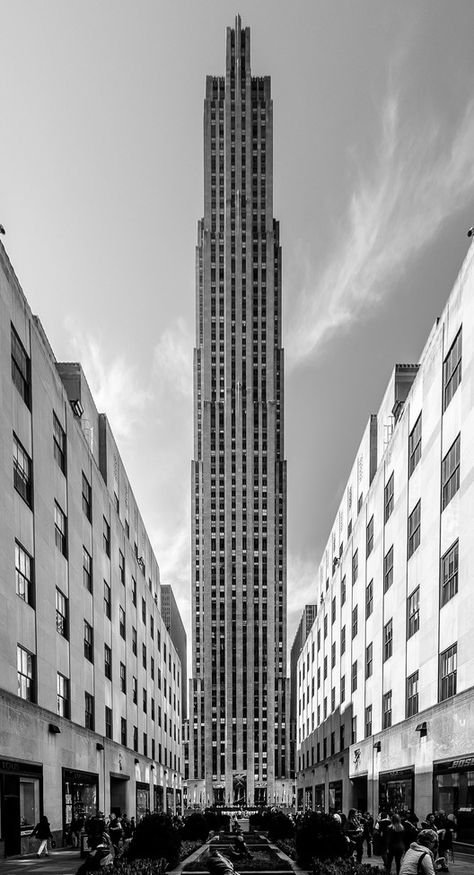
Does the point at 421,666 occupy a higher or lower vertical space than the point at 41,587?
lower

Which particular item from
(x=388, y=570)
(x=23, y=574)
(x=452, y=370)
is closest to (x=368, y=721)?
(x=388, y=570)

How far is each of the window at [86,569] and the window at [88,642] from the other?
197cm

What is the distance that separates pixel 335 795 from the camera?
211 feet

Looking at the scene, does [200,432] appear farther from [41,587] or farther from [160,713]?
[41,587]

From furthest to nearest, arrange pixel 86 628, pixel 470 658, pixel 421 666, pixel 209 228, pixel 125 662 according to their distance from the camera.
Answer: pixel 209 228 < pixel 125 662 < pixel 86 628 < pixel 421 666 < pixel 470 658

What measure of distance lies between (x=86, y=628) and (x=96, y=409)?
1442 cm

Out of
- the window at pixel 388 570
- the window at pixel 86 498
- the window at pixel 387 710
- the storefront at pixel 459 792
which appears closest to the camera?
the storefront at pixel 459 792

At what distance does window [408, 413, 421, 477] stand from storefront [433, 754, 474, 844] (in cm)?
1308

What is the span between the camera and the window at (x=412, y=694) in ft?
116

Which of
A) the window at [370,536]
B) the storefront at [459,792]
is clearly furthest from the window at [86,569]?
the storefront at [459,792]

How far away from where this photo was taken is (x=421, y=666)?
3388cm

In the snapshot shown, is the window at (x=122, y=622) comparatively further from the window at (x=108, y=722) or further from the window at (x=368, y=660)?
the window at (x=368, y=660)

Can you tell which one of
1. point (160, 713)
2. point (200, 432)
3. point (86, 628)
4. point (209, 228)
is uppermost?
point (209, 228)

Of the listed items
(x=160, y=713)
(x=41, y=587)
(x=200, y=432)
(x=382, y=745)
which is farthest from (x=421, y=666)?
(x=200, y=432)
